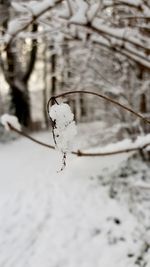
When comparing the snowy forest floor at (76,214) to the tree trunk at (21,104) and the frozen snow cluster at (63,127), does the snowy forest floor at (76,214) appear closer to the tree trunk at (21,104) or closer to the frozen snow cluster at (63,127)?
the frozen snow cluster at (63,127)

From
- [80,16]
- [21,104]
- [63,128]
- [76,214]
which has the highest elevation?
[63,128]

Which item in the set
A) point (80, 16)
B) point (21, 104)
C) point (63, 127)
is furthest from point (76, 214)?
point (21, 104)

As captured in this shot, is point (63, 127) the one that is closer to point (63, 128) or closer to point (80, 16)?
point (63, 128)

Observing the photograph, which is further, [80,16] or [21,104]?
[21,104]

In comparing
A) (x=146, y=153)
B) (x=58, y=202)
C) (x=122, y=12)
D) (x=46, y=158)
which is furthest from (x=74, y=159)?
(x=122, y=12)

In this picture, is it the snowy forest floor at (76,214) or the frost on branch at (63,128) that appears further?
the snowy forest floor at (76,214)

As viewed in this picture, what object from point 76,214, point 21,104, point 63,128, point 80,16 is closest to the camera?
point 63,128

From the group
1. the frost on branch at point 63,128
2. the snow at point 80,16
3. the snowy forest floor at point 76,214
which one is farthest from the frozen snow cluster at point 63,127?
the snowy forest floor at point 76,214

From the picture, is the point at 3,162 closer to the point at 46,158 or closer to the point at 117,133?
the point at 46,158
